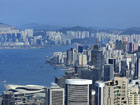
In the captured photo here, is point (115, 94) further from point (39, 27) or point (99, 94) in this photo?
point (39, 27)

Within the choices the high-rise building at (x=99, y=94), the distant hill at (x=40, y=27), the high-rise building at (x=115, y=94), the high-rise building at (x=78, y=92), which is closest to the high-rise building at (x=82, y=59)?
the high-rise building at (x=99, y=94)

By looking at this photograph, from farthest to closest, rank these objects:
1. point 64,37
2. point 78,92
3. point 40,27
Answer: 1. point 40,27
2. point 64,37
3. point 78,92

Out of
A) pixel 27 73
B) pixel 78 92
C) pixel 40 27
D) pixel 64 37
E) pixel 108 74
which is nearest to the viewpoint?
pixel 78 92

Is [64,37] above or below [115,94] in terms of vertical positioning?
below

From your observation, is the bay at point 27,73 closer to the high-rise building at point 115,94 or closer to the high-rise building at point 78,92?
the high-rise building at point 78,92

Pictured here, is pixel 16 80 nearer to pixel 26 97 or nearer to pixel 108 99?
pixel 26 97

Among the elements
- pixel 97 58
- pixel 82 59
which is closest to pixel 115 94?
pixel 97 58

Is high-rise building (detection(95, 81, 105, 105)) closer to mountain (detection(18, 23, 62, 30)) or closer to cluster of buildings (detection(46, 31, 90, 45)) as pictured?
cluster of buildings (detection(46, 31, 90, 45))
